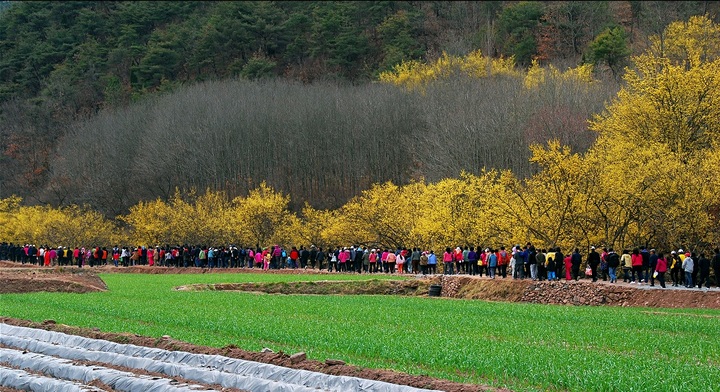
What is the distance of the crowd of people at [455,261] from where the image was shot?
39.9m

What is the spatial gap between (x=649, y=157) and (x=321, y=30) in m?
91.2

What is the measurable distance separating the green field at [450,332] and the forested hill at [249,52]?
5568cm

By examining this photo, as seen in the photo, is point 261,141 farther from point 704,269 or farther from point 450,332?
point 450,332

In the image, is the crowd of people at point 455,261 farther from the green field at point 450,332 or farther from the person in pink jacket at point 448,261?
the green field at point 450,332

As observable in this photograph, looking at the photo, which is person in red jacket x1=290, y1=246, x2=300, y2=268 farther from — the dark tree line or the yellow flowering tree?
the dark tree line

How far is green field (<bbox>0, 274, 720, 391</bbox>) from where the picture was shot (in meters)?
17.9

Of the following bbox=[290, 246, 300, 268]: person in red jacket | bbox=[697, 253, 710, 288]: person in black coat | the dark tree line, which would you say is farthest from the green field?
the dark tree line

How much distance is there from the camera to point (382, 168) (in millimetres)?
95250

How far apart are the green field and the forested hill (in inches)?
2192

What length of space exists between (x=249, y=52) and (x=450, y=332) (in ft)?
380

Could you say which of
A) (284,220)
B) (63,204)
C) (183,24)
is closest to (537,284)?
(284,220)

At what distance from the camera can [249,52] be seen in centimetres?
13762

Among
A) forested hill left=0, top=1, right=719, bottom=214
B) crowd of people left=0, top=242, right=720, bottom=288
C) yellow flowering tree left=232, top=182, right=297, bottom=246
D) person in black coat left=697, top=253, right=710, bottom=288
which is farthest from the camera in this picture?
forested hill left=0, top=1, right=719, bottom=214

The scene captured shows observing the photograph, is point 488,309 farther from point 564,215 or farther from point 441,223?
point 441,223
